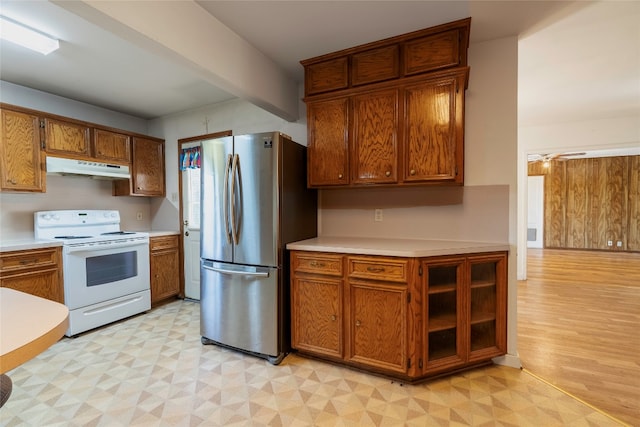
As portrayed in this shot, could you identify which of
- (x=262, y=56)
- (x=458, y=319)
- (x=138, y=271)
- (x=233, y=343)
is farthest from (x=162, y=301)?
(x=458, y=319)

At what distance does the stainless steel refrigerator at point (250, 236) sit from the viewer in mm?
2291

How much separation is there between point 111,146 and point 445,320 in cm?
396

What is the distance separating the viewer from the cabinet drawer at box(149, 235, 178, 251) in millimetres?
3521

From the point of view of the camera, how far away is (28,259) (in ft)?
8.27

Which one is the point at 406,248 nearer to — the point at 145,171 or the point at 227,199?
the point at 227,199

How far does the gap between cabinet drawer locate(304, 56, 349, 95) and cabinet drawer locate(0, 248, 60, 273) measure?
9.12 ft

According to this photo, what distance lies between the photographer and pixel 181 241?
3881mm

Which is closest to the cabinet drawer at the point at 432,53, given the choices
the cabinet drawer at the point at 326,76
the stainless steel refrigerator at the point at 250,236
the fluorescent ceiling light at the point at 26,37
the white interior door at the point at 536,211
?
the cabinet drawer at the point at 326,76

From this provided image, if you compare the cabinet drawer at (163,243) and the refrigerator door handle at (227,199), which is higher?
the refrigerator door handle at (227,199)

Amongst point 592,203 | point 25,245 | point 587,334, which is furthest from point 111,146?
point 592,203

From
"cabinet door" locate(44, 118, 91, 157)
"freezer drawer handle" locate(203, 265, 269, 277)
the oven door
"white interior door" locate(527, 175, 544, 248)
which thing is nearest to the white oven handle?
the oven door

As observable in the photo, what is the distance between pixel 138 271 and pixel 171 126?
1986 millimetres

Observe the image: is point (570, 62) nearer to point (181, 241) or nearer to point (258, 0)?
point (258, 0)

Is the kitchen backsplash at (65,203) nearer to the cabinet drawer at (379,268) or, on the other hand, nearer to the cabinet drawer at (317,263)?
the cabinet drawer at (317,263)
